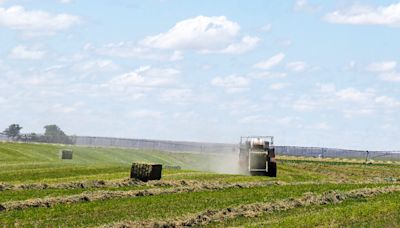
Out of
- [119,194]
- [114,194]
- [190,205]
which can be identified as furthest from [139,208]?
[119,194]

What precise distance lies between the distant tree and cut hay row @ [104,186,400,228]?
13295 cm

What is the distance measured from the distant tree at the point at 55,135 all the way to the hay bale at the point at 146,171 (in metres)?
123

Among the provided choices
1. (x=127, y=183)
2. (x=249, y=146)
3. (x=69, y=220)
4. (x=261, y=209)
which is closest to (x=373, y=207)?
(x=261, y=209)

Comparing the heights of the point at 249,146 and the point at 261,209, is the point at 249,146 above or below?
above

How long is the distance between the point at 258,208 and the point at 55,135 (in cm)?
15094

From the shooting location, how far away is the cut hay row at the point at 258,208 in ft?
90.7

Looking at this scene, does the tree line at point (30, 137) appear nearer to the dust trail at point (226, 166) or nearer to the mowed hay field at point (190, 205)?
the dust trail at point (226, 166)

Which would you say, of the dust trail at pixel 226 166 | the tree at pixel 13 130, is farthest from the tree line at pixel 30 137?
the dust trail at pixel 226 166

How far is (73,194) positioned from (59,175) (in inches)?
728

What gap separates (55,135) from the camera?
180625 mm

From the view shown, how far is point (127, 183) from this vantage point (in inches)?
1852

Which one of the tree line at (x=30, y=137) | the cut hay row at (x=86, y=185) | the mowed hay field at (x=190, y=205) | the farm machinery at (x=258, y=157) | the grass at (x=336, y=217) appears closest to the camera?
the grass at (x=336, y=217)

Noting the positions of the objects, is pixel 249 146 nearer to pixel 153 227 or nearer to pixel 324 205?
pixel 324 205

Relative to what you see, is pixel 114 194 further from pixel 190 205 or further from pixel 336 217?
pixel 336 217
